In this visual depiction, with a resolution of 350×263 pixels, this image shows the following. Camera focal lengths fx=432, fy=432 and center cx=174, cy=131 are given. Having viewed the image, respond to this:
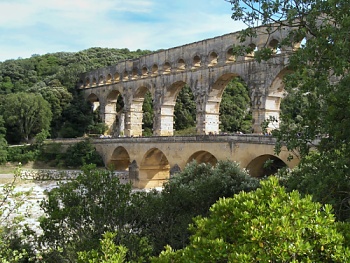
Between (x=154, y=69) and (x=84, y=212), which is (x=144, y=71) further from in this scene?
(x=84, y=212)

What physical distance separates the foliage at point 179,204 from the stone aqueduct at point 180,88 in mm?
6151

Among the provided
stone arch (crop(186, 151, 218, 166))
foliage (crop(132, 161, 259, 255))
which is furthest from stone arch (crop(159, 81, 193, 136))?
foliage (crop(132, 161, 259, 255))

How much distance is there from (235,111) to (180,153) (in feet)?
77.5

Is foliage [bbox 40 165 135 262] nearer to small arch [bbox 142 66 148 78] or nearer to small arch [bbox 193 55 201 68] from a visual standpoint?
small arch [bbox 193 55 201 68]

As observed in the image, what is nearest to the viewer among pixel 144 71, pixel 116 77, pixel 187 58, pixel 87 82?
pixel 187 58

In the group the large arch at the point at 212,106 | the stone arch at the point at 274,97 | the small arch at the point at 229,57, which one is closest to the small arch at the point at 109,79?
the large arch at the point at 212,106

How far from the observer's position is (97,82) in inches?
1849

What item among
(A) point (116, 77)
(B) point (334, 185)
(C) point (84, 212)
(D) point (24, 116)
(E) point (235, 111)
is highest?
(A) point (116, 77)

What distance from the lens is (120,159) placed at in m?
39.4

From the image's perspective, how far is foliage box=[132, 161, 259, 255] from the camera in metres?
13.0

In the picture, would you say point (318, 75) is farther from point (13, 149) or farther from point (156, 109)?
point (13, 149)

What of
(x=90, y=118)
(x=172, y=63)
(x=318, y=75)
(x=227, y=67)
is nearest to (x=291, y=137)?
(x=318, y=75)

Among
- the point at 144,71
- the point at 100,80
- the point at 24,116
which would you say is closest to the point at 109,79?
the point at 100,80

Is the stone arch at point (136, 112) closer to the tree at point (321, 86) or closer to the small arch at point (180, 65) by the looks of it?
the small arch at point (180, 65)
